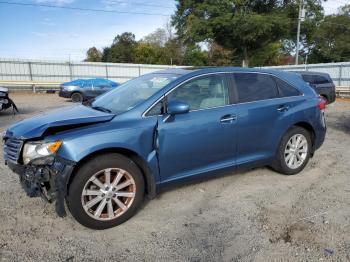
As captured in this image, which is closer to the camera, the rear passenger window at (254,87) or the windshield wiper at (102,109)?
the windshield wiper at (102,109)

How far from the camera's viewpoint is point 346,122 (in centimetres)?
1051

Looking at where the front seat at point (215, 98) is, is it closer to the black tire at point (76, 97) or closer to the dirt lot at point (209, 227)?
the dirt lot at point (209, 227)

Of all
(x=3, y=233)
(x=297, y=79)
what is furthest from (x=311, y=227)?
(x=3, y=233)

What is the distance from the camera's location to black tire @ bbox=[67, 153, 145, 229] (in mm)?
3357

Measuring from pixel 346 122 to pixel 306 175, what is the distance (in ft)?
20.7

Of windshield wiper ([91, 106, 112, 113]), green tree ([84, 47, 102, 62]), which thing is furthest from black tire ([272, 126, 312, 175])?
green tree ([84, 47, 102, 62])

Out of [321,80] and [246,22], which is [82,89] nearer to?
[321,80]

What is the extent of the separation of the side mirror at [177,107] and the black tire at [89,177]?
0.74 metres

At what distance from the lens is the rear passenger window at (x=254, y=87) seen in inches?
179

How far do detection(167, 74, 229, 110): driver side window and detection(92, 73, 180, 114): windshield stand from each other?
216mm

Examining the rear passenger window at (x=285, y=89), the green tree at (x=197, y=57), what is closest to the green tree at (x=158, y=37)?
Result: the green tree at (x=197, y=57)

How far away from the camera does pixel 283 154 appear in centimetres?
501

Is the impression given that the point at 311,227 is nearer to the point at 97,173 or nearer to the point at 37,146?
the point at 97,173

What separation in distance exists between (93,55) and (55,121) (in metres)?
66.1
